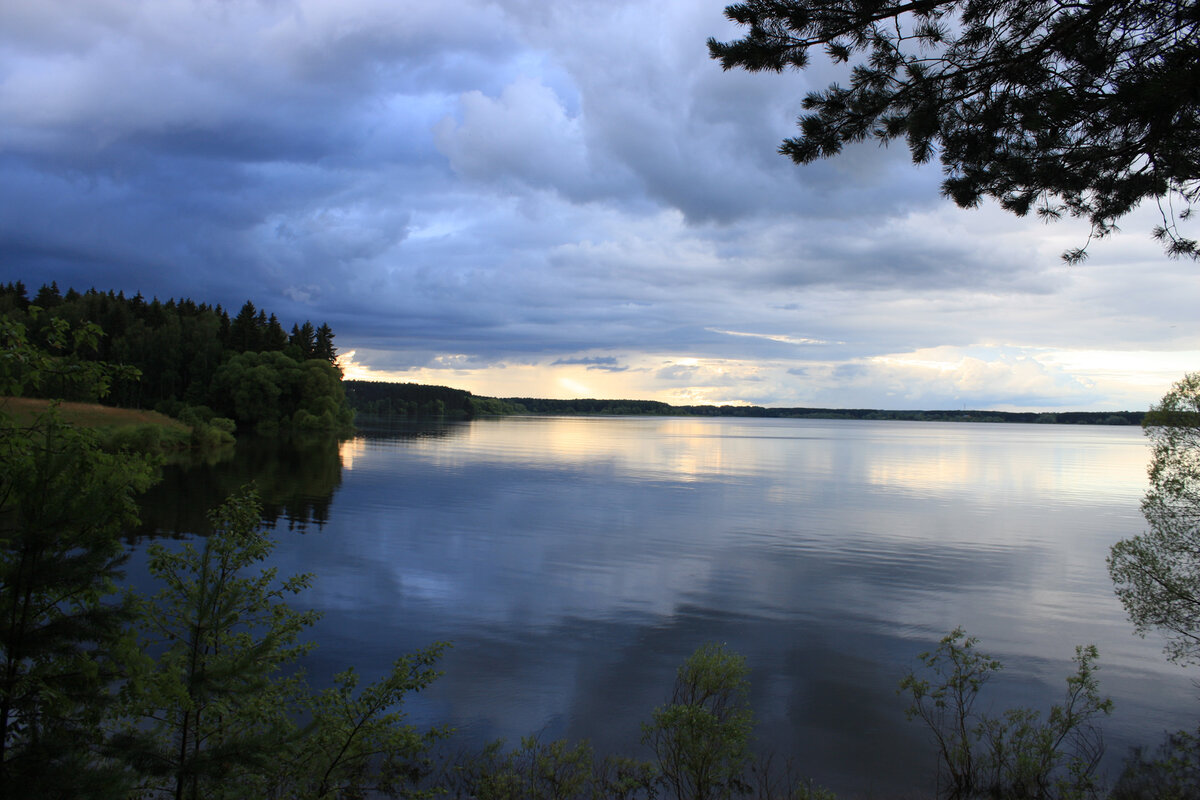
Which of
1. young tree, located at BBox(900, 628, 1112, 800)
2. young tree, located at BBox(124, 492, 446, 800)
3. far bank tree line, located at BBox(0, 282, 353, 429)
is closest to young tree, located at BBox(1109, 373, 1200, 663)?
young tree, located at BBox(900, 628, 1112, 800)

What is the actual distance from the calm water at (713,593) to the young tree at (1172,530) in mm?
1951

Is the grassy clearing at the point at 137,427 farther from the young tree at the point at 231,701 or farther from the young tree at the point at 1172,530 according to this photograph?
the young tree at the point at 1172,530

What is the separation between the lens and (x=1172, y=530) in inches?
610

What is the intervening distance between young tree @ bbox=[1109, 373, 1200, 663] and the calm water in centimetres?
195

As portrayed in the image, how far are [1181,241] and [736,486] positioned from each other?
1634 inches

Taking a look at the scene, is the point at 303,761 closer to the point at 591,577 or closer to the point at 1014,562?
the point at 591,577

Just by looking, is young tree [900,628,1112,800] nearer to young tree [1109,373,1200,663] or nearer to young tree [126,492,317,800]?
young tree [1109,373,1200,663]

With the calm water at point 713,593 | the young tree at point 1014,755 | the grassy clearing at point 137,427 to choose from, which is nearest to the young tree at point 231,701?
the calm water at point 713,593

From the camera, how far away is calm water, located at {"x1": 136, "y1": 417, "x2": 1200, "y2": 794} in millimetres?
13445

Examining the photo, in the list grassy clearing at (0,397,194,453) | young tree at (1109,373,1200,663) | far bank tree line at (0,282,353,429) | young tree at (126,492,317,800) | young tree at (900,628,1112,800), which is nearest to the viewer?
young tree at (126,492,317,800)

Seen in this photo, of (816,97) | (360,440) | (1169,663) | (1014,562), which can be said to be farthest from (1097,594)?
(360,440)

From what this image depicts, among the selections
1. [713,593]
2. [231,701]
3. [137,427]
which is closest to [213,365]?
[137,427]

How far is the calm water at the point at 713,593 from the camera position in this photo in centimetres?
1345

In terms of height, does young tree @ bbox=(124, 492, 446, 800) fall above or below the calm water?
above
